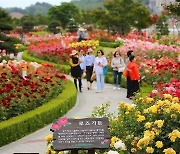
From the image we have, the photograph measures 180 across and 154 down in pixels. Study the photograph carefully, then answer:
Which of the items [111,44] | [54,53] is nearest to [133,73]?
[54,53]

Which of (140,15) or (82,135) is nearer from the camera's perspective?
(82,135)

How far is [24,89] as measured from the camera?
12.0 m

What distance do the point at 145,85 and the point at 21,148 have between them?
7.44 metres

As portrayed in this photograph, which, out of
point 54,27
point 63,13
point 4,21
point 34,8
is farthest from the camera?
point 34,8

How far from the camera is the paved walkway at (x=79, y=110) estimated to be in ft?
30.1

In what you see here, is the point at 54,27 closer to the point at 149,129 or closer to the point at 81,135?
the point at 149,129

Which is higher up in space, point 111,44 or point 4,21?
point 4,21

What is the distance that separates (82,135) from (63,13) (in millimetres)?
60474

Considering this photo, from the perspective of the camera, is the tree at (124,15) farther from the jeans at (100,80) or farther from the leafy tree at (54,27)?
the jeans at (100,80)

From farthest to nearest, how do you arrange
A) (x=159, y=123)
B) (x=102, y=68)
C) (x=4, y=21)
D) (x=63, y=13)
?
(x=63, y=13) < (x=4, y=21) < (x=102, y=68) < (x=159, y=123)

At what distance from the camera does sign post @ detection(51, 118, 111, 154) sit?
6009mm

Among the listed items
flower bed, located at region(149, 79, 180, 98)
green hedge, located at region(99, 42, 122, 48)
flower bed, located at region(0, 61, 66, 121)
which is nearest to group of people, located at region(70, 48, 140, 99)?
flower bed, located at region(0, 61, 66, 121)

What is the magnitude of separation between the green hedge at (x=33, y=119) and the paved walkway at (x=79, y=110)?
0.38ft

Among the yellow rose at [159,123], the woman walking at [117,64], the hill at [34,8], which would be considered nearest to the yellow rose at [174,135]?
the yellow rose at [159,123]
